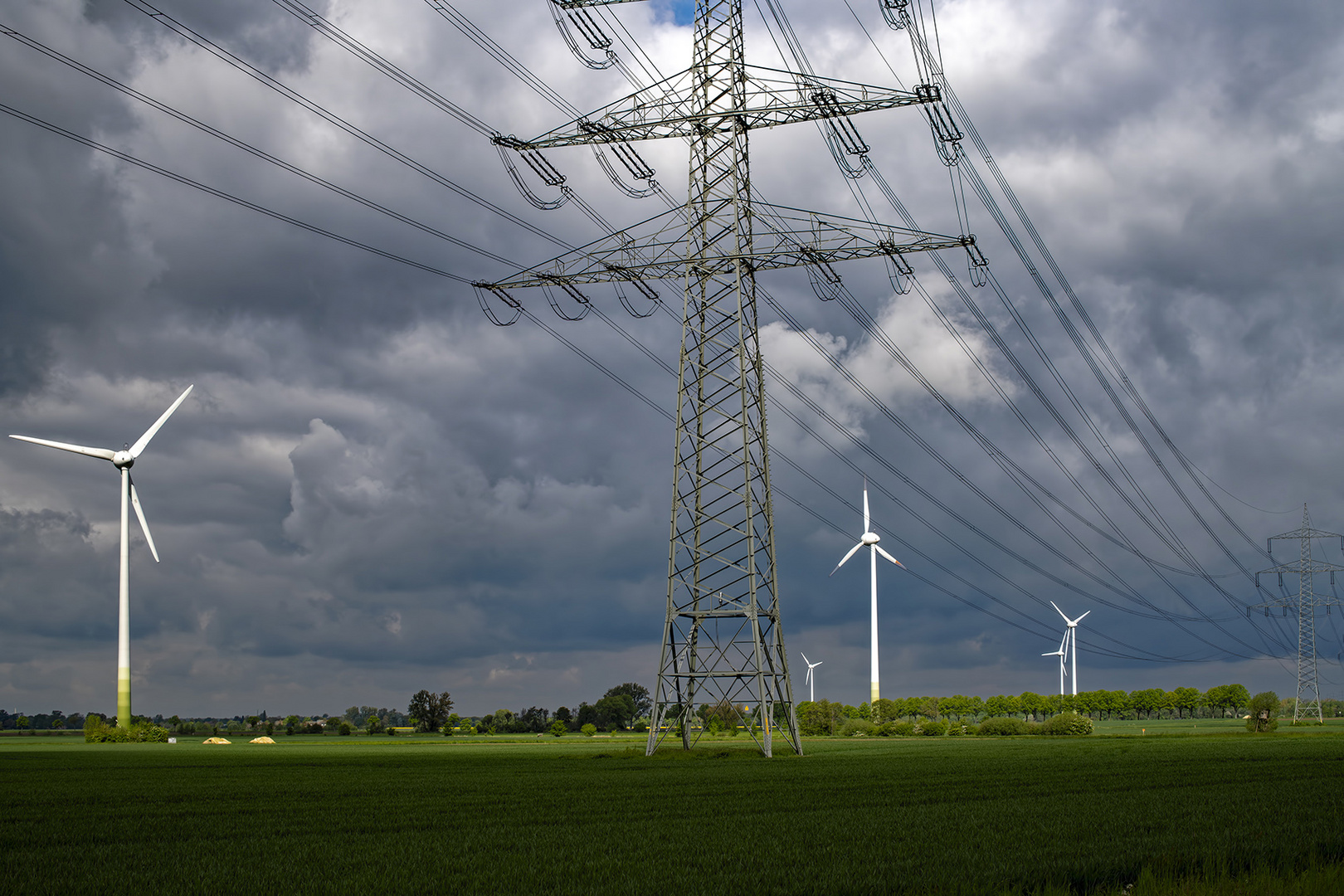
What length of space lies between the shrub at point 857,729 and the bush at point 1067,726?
21044 millimetres

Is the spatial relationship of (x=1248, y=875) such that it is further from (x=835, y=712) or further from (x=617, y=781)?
(x=835, y=712)

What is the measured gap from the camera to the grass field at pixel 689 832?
46.1 ft

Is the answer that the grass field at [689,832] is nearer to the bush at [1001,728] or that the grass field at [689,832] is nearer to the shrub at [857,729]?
the bush at [1001,728]

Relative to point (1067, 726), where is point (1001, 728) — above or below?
below

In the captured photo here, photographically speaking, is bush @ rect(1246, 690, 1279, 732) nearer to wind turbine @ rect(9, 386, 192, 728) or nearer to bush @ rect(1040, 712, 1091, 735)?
bush @ rect(1040, 712, 1091, 735)

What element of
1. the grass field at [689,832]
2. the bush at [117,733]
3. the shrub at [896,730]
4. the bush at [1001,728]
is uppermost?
the grass field at [689,832]

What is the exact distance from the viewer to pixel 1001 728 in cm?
10906

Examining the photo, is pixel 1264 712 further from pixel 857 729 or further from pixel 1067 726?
pixel 857 729

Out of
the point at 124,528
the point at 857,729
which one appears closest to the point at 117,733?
the point at 124,528

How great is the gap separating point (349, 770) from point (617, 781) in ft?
52.3

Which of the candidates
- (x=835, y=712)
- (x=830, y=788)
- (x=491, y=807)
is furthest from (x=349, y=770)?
(x=835, y=712)

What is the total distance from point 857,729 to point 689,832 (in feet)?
355

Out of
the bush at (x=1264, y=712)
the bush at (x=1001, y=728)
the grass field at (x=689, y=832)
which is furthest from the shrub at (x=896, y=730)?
the grass field at (x=689, y=832)

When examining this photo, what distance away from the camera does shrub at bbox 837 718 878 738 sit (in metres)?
119
